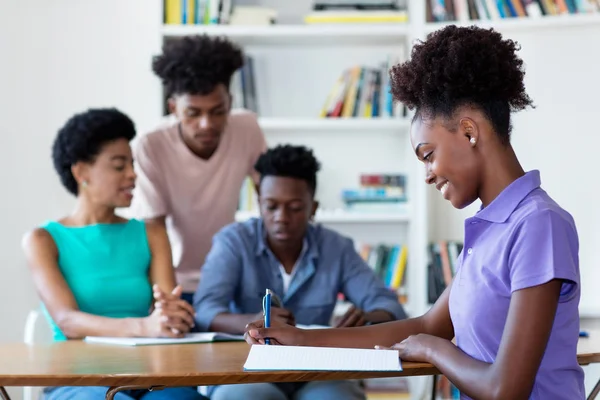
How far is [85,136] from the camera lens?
2639mm

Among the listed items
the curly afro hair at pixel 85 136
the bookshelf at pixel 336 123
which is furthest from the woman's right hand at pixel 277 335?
the bookshelf at pixel 336 123

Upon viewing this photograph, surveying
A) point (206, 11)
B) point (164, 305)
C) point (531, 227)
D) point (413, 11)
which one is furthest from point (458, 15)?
point (531, 227)

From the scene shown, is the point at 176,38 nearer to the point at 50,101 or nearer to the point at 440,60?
the point at 50,101

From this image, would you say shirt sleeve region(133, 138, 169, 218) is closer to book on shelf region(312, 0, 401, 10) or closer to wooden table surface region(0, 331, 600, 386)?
wooden table surface region(0, 331, 600, 386)

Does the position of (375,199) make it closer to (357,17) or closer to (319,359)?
(357,17)

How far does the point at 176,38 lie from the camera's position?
395cm

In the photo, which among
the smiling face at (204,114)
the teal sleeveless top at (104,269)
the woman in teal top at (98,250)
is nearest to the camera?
the woman in teal top at (98,250)

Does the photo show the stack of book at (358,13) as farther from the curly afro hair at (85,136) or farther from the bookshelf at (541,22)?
the curly afro hair at (85,136)

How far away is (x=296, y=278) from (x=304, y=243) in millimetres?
124

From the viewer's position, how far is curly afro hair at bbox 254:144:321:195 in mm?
2682

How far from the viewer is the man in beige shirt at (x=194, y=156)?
9.75ft

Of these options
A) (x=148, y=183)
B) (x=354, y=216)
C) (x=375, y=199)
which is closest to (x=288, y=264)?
(x=148, y=183)

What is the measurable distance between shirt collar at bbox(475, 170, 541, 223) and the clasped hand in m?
0.95

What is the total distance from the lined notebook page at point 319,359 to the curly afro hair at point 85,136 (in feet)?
4.06
